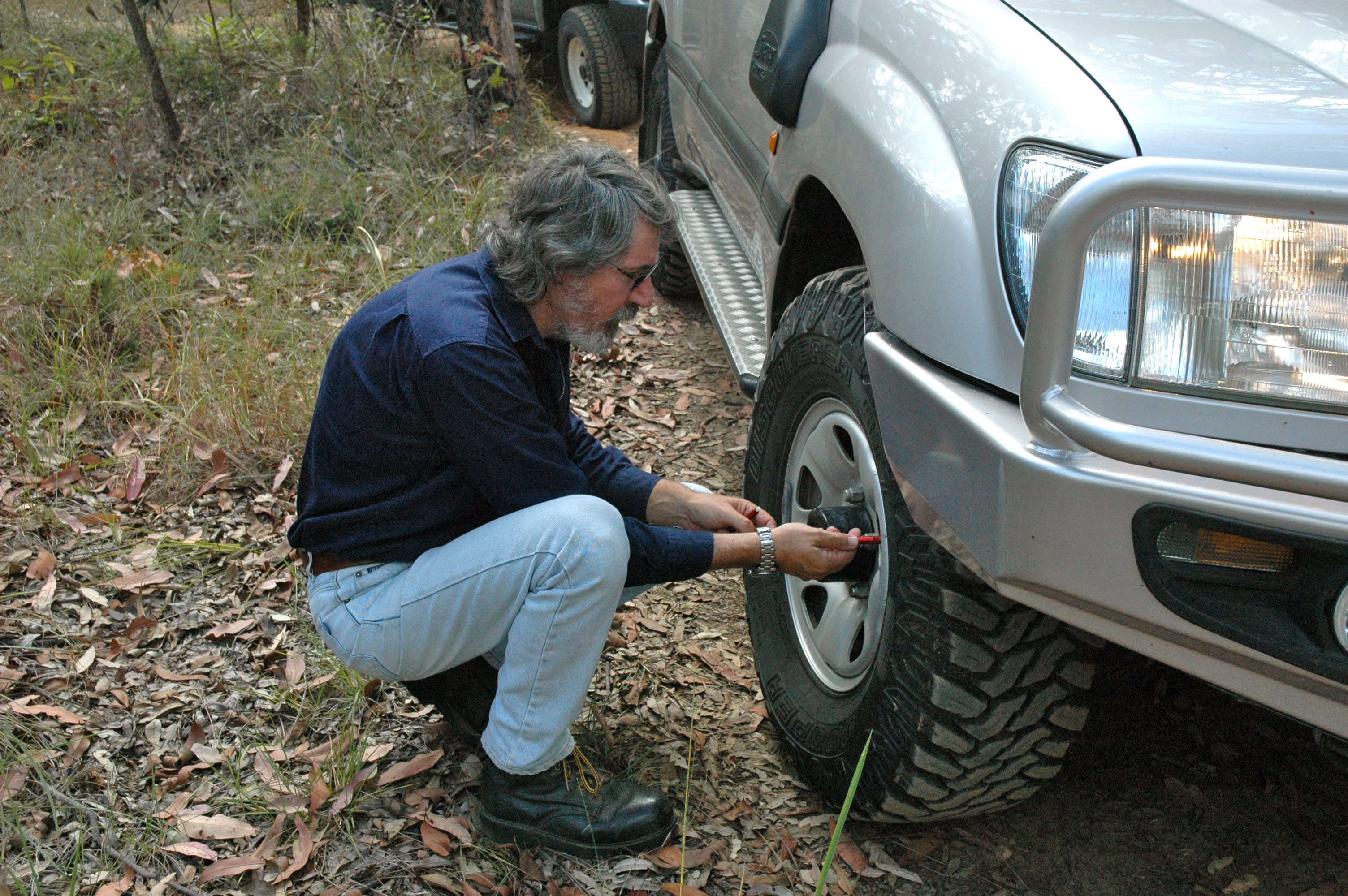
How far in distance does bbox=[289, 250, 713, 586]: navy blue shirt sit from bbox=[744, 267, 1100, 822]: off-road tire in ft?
1.35

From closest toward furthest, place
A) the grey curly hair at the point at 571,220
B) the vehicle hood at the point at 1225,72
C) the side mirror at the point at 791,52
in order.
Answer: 1. the vehicle hood at the point at 1225,72
2. the grey curly hair at the point at 571,220
3. the side mirror at the point at 791,52

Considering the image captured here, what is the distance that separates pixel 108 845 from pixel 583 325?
1.42m

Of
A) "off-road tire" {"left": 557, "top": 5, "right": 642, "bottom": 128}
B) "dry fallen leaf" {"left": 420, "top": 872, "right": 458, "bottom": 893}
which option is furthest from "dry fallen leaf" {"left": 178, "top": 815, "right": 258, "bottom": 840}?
"off-road tire" {"left": 557, "top": 5, "right": 642, "bottom": 128}

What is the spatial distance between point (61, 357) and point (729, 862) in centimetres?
308

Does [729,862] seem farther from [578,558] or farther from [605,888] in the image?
[578,558]

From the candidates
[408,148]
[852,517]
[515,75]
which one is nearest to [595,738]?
[852,517]

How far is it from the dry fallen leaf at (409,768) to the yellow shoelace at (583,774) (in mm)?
321

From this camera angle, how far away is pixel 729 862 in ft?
7.22

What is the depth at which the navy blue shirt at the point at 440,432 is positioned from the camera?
1967 mm

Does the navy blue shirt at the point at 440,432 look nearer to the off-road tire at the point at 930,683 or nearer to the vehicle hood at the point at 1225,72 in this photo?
the off-road tire at the point at 930,683

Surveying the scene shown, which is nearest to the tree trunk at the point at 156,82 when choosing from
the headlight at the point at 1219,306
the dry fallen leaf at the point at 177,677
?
the dry fallen leaf at the point at 177,677

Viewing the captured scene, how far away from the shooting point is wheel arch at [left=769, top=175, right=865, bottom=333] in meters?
2.48

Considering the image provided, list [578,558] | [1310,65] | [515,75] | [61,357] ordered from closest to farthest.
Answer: [1310,65], [578,558], [61,357], [515,75]

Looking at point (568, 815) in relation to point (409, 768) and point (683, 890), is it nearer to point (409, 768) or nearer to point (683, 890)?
point (683, 890)
